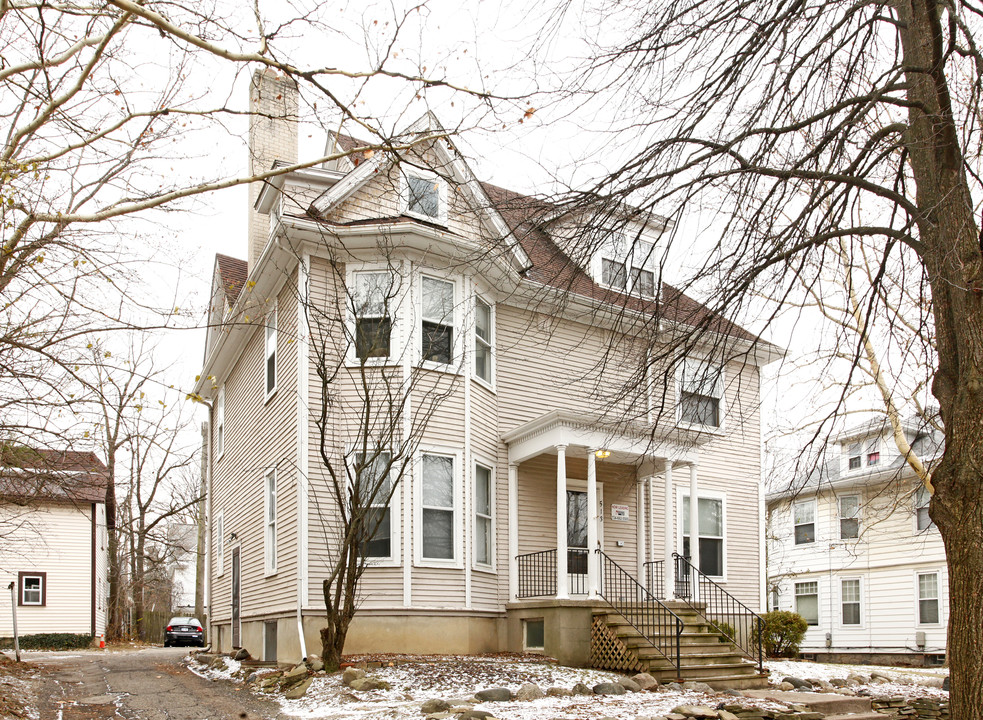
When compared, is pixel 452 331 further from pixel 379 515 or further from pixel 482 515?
pixel 379 515

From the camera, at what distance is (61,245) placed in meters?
8.80

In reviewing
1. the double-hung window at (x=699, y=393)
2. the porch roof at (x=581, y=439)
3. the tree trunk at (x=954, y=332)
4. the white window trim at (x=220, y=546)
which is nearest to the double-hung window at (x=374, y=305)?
the porch roof at (x=581, y=439)

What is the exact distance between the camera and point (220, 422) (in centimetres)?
2100

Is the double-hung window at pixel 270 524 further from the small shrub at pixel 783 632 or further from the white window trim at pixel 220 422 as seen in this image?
the small shrub at pixel 783 632

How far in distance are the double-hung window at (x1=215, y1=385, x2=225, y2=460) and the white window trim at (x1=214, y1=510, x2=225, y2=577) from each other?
1546 mm

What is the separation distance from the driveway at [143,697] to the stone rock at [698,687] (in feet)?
17.9

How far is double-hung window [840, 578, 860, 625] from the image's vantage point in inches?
1065

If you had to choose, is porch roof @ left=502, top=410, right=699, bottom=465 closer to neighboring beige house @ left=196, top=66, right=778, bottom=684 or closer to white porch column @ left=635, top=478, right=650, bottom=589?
neighboring beige house @ left=196, top=66, right=778, bottom=684

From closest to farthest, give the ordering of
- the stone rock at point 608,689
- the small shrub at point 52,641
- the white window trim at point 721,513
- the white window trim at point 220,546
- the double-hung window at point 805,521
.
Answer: the stone rock at point 608,689 → the white window trim at point 721,513 → the white window trim at point 220,546 → the small shrub at point 52,641 → the double-hung window at point 805,521

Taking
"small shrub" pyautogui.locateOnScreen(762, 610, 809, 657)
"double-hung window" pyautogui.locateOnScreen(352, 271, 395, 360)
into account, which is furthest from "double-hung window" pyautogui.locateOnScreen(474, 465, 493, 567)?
"small shrub" pyautogui.locateOnScreen(762, 610, 809, 657)

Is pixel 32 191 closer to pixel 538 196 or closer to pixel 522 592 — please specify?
pixel 538 196

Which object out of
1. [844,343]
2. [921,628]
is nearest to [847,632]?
[921,628]

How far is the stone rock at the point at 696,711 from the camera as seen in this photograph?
29.8ft

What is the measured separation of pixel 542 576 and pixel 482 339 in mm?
4283
